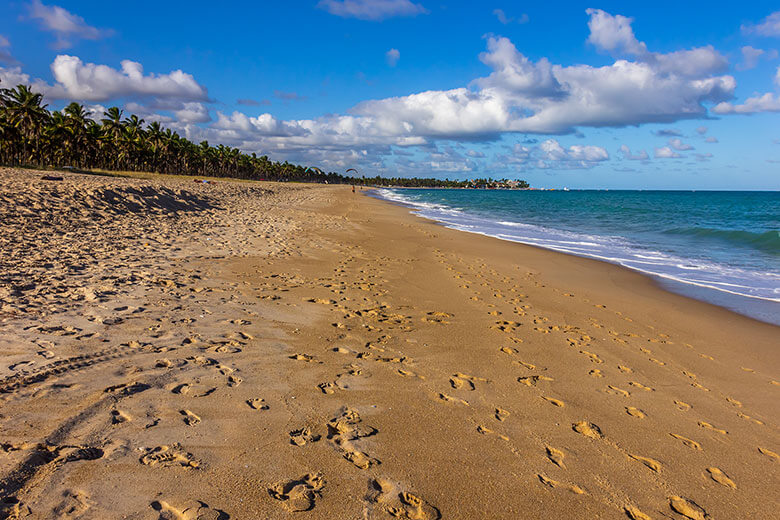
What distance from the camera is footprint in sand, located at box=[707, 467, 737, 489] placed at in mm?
3500

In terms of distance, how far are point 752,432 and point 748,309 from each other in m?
6.73

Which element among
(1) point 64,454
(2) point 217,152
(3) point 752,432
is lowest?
(3) point 752,432

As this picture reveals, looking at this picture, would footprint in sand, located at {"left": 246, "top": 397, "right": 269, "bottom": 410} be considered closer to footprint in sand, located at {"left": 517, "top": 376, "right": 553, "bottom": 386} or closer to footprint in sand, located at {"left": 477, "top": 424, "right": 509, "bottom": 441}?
footprint in sand, located at {"left": 477, "top": 424, "right": 509, "bottom": 441}

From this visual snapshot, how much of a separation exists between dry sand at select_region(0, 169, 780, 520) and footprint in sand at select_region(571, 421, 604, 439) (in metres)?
0.04

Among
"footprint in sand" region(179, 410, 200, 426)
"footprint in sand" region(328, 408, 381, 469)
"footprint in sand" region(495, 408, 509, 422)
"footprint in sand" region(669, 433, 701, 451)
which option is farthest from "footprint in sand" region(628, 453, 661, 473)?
"footprint in sand" region(179, 410, 200, 426)

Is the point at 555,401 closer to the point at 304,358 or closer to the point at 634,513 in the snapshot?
the point at 634,513

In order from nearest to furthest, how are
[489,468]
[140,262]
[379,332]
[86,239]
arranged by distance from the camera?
[489,468], [379,332], [140,262], [86,239]

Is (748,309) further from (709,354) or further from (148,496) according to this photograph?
(148,496)

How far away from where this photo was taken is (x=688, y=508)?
10.4 feet

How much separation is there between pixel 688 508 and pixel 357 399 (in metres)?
2.92

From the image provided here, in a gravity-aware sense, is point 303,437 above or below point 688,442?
above

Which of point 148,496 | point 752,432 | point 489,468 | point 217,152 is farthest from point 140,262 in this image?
point 217,152

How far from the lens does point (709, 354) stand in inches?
263

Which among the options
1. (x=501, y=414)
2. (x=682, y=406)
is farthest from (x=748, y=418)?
(x=501, y=414)
